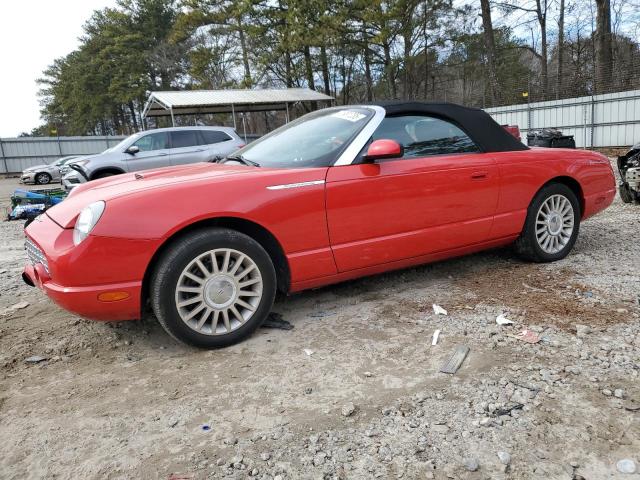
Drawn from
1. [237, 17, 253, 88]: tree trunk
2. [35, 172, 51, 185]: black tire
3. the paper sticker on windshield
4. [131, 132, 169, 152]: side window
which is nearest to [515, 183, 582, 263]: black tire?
the paper sticker on windshield

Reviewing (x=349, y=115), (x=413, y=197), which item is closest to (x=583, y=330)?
(x=413, y=197)

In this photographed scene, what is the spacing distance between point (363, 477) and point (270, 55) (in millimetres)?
27297

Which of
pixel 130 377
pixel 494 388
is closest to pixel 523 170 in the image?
pixel 494 388

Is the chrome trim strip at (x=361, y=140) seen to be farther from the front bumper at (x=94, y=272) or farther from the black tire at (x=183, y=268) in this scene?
the front bumper at (x=94, y=272)

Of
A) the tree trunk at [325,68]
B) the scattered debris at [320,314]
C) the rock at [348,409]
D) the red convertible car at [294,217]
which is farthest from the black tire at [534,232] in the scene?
the tree trunk at [325,68]

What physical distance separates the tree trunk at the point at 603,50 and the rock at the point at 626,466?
59.2ft

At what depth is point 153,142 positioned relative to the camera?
36.5 ft

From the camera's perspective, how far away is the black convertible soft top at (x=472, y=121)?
3.75 m

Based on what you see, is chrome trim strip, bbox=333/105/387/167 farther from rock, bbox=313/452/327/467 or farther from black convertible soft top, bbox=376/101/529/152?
rock, bbox=313/452/327/467

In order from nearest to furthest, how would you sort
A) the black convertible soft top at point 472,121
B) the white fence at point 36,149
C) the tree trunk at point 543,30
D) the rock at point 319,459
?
1. the rock at point 319,459
2. the black convertible soft top at point 472,121
3. the tree trunk at point 543,30
4. the white fence at point 36,149

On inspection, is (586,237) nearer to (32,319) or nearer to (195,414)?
(195,414)

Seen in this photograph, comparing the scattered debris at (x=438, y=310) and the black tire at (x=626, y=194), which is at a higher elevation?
the black tire at (x=626, y=194)

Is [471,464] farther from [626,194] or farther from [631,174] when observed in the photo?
[626,194]

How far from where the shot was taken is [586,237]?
17.1 feet
